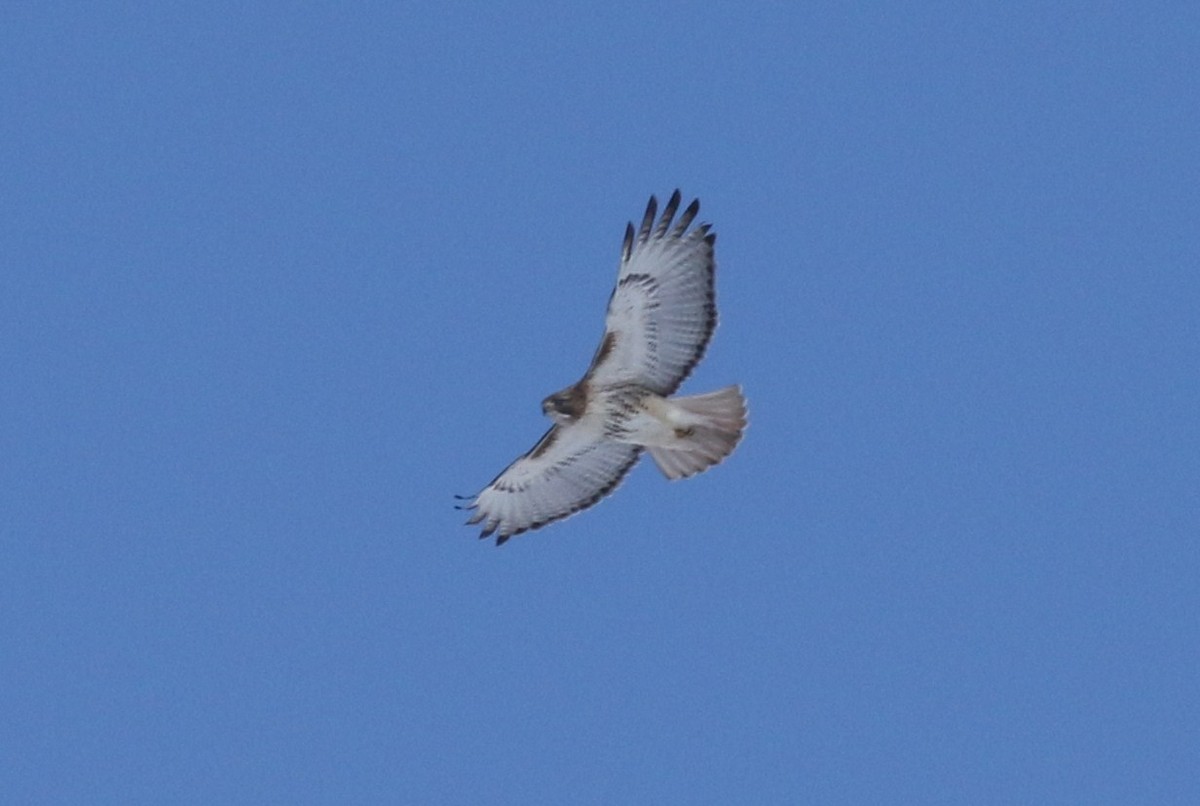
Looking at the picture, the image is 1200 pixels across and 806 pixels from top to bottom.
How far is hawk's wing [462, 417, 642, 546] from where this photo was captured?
17.7m

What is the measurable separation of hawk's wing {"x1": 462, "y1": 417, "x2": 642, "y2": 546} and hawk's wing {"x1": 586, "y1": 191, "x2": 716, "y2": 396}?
772mm

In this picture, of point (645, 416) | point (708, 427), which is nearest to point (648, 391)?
point (645, 416)

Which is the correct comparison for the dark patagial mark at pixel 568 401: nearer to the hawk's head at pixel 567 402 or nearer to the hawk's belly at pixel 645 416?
the hawk's head at pixel 567 402

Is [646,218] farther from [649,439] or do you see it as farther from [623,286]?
[649,439]

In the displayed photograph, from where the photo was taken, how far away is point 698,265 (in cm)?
1689

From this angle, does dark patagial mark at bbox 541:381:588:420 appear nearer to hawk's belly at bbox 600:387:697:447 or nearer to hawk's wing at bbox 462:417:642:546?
hawk's belly at bbox 600:387:697:447

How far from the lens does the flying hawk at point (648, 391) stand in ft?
55.3

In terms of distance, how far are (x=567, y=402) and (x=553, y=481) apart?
0.98 meters

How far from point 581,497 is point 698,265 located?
2111 millimetres

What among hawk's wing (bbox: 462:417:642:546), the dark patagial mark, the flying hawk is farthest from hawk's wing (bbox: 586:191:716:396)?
hawk's wing (bbox: 462:417:642:546)

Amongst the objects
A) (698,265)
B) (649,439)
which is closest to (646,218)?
(698,265)

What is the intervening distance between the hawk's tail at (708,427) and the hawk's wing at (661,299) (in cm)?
30

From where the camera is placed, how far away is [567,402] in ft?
56.4

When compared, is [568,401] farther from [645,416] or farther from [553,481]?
[553,481]
